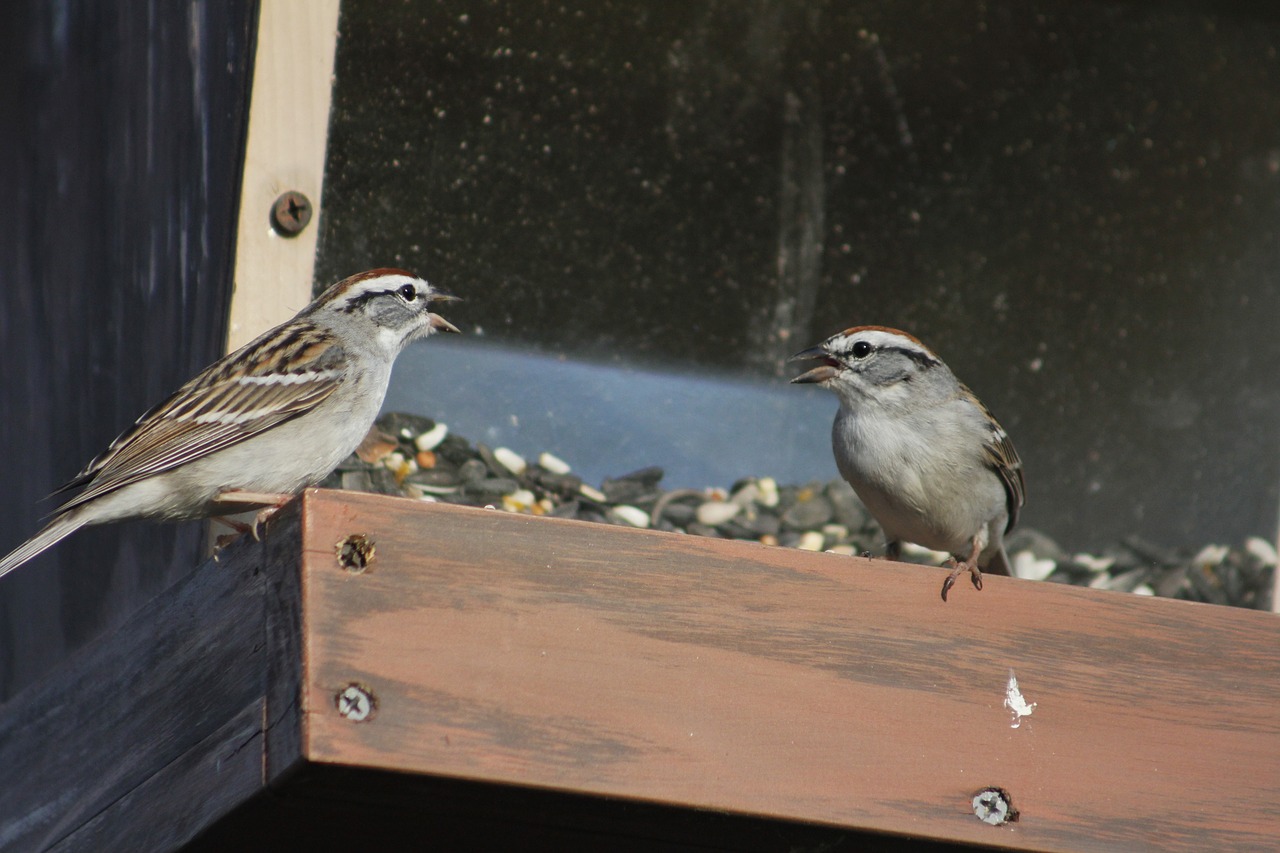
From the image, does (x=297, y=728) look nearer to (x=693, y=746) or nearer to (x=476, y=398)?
(x=693, y=746)

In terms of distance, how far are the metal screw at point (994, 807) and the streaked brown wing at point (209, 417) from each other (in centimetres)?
132

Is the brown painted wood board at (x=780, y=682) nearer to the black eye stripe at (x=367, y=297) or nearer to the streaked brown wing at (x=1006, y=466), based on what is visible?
the streaked brown wing at (x=1006, y=466)

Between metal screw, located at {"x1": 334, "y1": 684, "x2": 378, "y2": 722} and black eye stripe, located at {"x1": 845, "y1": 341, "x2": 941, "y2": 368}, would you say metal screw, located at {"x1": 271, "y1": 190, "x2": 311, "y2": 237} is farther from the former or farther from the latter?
metal screw, located at {"x1": 334, "y1": 684, "x2": 378, "y2": 722}

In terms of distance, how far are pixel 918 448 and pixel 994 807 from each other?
45.1 inches

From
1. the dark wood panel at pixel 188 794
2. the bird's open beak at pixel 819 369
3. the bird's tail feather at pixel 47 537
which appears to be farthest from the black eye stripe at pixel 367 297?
the dark wood panel at pixel 188 794

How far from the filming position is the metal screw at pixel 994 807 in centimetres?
185

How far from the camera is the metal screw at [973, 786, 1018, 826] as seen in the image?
185cm

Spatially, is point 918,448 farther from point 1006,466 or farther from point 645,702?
point 645,702

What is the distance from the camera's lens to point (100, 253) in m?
3.16

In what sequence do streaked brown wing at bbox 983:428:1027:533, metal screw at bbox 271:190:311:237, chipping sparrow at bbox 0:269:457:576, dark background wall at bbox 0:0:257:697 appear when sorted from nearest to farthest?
chipping sparrow at bbox 0:269:457:576 < metal screw at bbox 271:190:311:237 < dark background wall at bbox 0:0:257:697 < streaked brown wing at bbox 983:428:1027:533

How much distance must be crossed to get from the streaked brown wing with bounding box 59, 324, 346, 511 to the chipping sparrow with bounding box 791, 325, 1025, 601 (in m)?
0.98

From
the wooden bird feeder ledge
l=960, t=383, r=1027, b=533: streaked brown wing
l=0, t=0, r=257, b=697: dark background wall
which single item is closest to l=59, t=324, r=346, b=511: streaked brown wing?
l=0, t=0, r=257, b=697: dark background wall

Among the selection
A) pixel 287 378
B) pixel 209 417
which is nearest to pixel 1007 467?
pixel 287 378

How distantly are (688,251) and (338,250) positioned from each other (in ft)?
3.44
